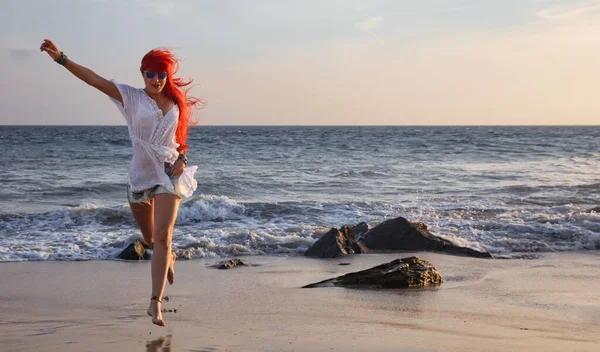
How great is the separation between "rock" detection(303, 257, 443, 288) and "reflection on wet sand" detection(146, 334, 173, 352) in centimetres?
258

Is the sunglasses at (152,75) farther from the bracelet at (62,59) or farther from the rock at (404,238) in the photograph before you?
the rock at (404,238)

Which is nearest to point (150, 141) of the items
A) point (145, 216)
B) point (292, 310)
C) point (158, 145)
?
point (158, 145)

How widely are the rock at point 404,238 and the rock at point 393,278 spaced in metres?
2.69

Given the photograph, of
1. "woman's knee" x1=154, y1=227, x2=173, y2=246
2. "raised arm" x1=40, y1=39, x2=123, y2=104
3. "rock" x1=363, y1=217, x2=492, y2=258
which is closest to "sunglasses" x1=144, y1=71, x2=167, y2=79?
"raised arm" x1=40, y1=39, x2=123, y2=104

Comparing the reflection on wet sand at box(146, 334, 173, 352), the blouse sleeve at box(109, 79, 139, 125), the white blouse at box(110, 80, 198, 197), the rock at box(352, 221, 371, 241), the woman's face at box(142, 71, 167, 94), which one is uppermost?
the woman's face at box(142, 71, 167, 94)

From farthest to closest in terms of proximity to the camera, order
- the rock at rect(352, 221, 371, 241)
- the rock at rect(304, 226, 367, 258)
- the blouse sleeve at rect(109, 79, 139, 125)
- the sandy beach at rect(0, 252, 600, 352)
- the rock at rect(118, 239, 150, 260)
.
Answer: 1. the rock at rect(352, 221, 371, 241)
2. the rock at rect(304, 226, 367, 258)
3. the rock at rect(118, 239, 150, 260)
4. the sandy beach at rect(0, 252, 600, 352)
5. the blouse sleeve at rect(109, 79, 139, 125)

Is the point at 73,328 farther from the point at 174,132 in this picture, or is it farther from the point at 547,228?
the point at 547,228

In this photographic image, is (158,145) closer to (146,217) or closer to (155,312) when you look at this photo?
(146,217)

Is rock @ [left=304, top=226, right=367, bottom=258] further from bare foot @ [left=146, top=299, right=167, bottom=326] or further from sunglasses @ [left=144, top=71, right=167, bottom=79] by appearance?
sunglasses @ [left=144, top=71, right=167, bottom=79]

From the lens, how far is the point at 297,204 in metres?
15.7

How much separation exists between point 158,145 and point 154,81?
43 centimetres

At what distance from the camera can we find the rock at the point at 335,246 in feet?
32.5

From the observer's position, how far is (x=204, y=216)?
14109 millimetres

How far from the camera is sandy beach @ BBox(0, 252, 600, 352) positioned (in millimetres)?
5062
